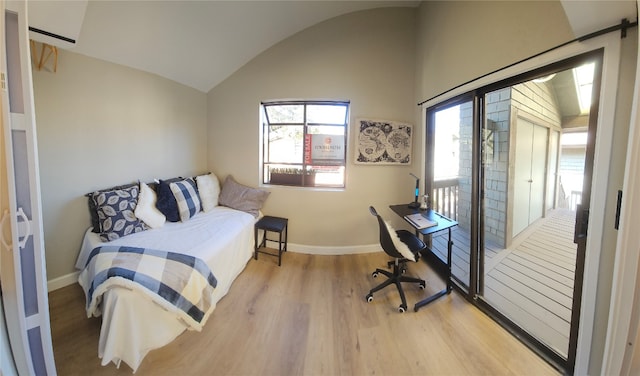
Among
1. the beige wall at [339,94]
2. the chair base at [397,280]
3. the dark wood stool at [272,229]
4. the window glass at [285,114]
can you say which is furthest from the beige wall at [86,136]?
the chair base at [397,280]

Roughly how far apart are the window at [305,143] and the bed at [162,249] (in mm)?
840

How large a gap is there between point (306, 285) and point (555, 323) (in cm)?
207

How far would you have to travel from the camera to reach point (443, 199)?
275 centimetres

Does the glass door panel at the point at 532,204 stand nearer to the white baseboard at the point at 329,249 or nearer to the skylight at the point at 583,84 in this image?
the skylight at the point at 583,84

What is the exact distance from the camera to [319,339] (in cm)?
157

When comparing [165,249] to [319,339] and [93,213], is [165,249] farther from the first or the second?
[319,339]

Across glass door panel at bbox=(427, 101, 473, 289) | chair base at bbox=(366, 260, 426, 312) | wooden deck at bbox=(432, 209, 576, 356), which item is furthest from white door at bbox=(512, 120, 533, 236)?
chair base at bbox=(366, 260, 426, 312)

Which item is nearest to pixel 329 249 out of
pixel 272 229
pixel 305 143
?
pixel 272 229

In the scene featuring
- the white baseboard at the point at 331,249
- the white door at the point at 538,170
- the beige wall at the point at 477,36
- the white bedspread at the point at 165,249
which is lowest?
the white baseboard at the point at 331,249

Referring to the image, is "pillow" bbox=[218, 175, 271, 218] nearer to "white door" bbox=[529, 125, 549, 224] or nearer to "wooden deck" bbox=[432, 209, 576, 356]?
"wooden deck" bbox=[432, 209, 576, 356]

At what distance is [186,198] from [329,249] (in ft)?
6.24

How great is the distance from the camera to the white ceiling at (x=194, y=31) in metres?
1.88

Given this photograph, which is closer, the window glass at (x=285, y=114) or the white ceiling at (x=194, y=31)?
the white ceiling at (x=194, y=31)

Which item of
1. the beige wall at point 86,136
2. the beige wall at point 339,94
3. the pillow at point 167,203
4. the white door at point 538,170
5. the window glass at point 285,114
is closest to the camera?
the beige wall at point 86,136
